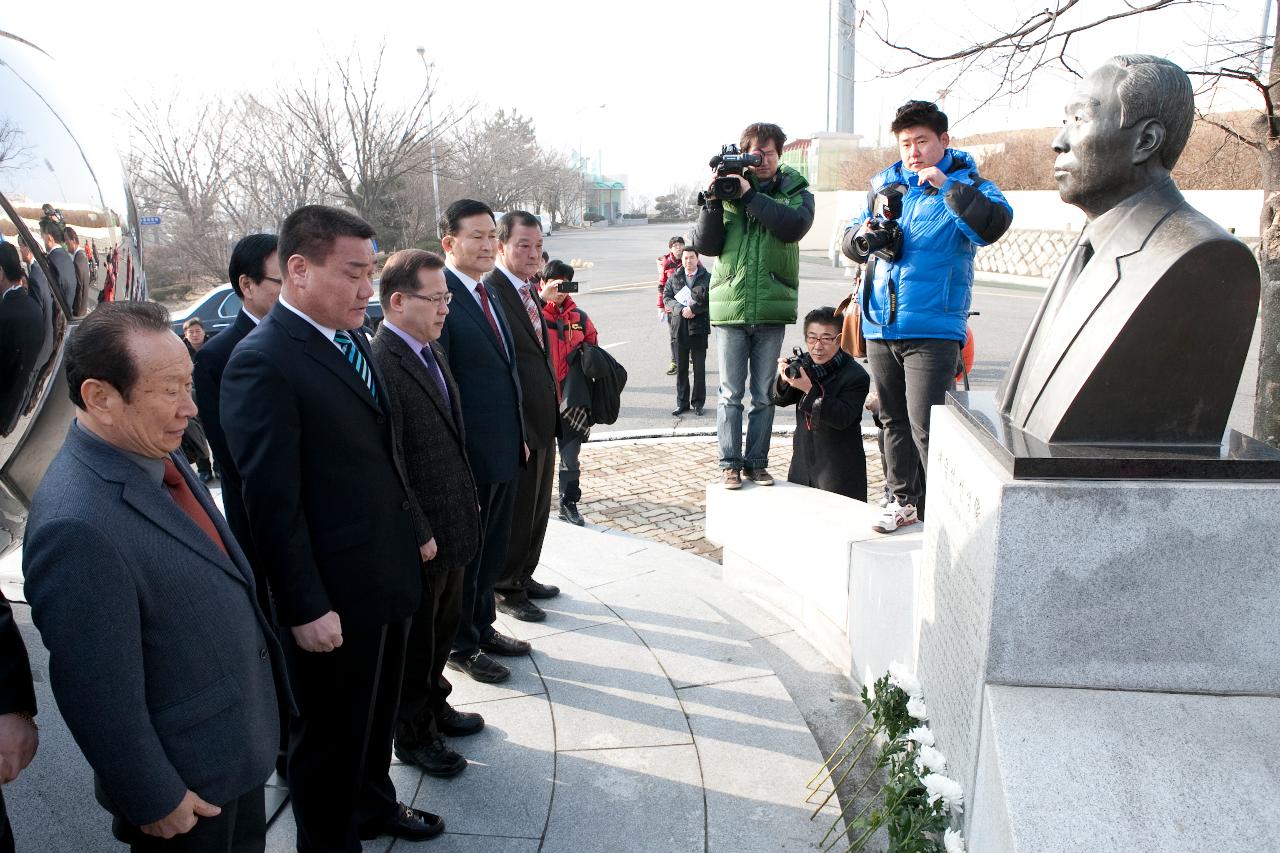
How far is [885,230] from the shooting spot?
425 centimetres

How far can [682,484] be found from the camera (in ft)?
25.8

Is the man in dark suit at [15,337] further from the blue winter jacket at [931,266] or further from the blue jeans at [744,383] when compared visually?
the blue jeans at [744,383]

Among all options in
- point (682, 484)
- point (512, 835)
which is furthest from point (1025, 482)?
point (682, 484)

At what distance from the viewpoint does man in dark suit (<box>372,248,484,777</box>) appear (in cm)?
321

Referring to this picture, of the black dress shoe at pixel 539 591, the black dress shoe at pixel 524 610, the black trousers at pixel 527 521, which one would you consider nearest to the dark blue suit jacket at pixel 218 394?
the black trousers at pixel 527 521

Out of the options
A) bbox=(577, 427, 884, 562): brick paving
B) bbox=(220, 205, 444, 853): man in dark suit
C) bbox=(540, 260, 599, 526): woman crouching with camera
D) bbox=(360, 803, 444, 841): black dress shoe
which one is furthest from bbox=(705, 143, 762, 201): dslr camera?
bbox=(360, 803, 444, 841): black dress shoe

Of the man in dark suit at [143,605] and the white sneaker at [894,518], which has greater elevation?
the man in dark suit at [143,605]

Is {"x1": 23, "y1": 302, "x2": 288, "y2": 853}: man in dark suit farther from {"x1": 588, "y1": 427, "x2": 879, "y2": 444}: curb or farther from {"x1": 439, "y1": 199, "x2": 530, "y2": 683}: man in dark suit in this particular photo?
{"x1": 588, "y1": 427, "x2": 879, "y2": 444}: curb

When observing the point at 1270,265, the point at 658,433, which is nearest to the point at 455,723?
the point at 1270,265

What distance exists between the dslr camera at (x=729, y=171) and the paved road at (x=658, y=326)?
5.26 m

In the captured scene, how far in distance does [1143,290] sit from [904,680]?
4.98 feet

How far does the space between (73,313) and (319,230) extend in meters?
1.30

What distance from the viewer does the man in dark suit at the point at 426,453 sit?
3.21m

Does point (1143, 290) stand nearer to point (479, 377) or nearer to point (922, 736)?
point (922, 736)
